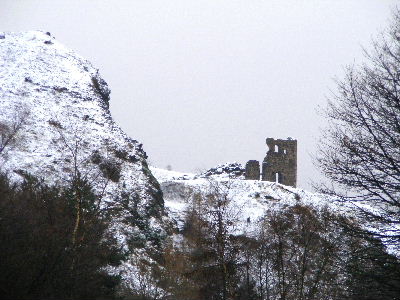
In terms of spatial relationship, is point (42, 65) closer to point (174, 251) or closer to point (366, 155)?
point (174, 251)

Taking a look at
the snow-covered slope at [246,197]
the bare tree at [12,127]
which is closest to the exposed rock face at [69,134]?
the bare tree at [12,127]

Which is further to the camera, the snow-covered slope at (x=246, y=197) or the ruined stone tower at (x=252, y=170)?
the ruined stone tower at (x=252, y=170)

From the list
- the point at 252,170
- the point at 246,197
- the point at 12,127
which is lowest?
the point at 246,197

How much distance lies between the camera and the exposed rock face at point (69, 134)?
85.1 ft

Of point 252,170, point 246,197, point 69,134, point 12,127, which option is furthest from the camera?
point 252,170

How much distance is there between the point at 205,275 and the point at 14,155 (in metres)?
13.6

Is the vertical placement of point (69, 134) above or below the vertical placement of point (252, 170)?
above

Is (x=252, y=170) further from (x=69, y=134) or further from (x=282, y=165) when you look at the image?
(x=69, y=134)

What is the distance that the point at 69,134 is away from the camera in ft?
101

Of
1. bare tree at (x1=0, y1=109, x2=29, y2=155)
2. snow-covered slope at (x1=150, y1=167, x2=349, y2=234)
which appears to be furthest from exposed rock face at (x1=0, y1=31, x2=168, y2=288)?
snow-covered slope at (x1=150, y1=167, x2=349, y2=234)

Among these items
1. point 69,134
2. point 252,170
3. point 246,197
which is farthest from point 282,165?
point 69,134

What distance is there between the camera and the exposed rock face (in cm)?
2595

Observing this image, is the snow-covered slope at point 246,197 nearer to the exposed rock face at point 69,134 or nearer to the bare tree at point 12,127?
the exposed rock face at point 69,134

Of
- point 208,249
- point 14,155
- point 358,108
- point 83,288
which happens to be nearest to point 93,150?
point 14,155
